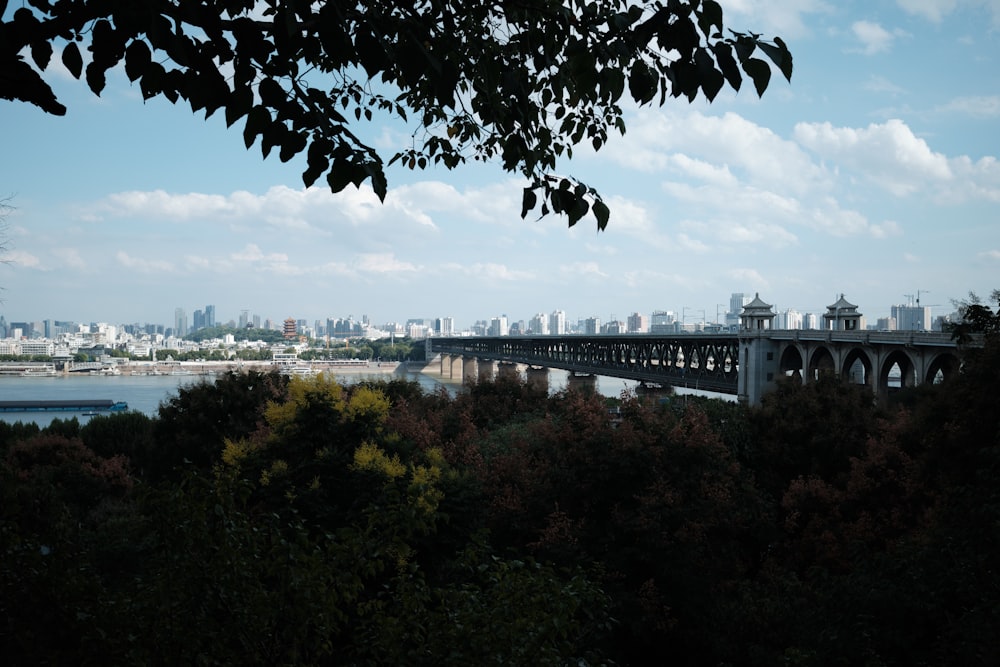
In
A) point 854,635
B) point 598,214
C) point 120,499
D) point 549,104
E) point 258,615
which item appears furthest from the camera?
point 120,499

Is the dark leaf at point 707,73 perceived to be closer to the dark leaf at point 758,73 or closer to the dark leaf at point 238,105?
the dark leaf at point 758,73

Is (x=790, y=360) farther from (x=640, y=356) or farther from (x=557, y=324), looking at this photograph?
(x=557, y=324)

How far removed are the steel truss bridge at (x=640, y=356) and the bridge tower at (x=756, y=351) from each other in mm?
2287

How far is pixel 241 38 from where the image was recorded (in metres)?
2.69

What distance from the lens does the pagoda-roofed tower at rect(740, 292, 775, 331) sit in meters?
35.7

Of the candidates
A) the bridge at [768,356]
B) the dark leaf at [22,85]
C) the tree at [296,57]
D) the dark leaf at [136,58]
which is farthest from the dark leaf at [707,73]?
the bridge at [768,356]

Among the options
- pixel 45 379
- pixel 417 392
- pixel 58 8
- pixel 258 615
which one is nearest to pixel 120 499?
pixel 417 392

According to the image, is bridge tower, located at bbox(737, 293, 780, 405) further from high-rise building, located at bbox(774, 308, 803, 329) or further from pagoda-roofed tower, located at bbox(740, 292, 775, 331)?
high-rise building, located at bbox(774, 308, 803, 329)

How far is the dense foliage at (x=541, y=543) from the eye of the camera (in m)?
4.14

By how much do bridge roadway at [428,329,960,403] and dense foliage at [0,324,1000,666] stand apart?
6.38 metres

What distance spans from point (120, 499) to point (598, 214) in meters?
20.6

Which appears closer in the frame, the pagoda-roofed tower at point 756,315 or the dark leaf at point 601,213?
the dark leaf at point 601,213

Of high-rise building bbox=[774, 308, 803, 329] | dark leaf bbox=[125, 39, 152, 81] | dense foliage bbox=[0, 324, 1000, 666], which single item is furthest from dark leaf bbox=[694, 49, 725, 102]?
high-rise building bbox=[774, 308, 803, 329]

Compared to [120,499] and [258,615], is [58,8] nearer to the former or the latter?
[258,615]
